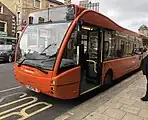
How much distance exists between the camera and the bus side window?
18.3ft

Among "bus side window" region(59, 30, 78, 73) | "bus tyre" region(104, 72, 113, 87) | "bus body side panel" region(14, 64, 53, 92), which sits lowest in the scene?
"bus tyre" region(104, 72, 113, 87)

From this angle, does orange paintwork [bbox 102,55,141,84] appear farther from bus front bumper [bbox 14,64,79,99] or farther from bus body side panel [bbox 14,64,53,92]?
bus body side panel [bbox 14,64,53,92]

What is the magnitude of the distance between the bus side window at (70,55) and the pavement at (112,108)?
48.7 inches

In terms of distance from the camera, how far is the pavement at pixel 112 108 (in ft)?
16.9

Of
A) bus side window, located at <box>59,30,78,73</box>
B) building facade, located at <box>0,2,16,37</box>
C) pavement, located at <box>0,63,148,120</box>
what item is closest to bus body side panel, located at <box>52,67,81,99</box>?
bus side window, located at <box>59,30,78,73</box>

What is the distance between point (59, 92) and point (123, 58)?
17.4ft

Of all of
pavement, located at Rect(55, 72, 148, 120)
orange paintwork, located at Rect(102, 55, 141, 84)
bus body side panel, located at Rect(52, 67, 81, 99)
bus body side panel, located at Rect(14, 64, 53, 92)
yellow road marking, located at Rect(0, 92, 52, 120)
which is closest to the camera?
pavement, located at Rect(55, 72, 148, 120)

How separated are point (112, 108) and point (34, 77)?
232 centimetres

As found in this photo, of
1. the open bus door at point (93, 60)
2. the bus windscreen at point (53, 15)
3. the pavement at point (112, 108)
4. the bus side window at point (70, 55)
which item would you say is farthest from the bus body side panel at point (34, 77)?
the open bus door at point (93, 60)

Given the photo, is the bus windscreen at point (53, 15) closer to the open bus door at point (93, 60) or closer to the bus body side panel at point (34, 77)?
the open bus door at point (93, 60)

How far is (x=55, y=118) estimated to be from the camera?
527cm

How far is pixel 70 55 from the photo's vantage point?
5.73m

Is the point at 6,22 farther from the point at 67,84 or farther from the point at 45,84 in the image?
the point at 67,84

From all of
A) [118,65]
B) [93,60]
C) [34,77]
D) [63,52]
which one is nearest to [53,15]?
[63,52]
